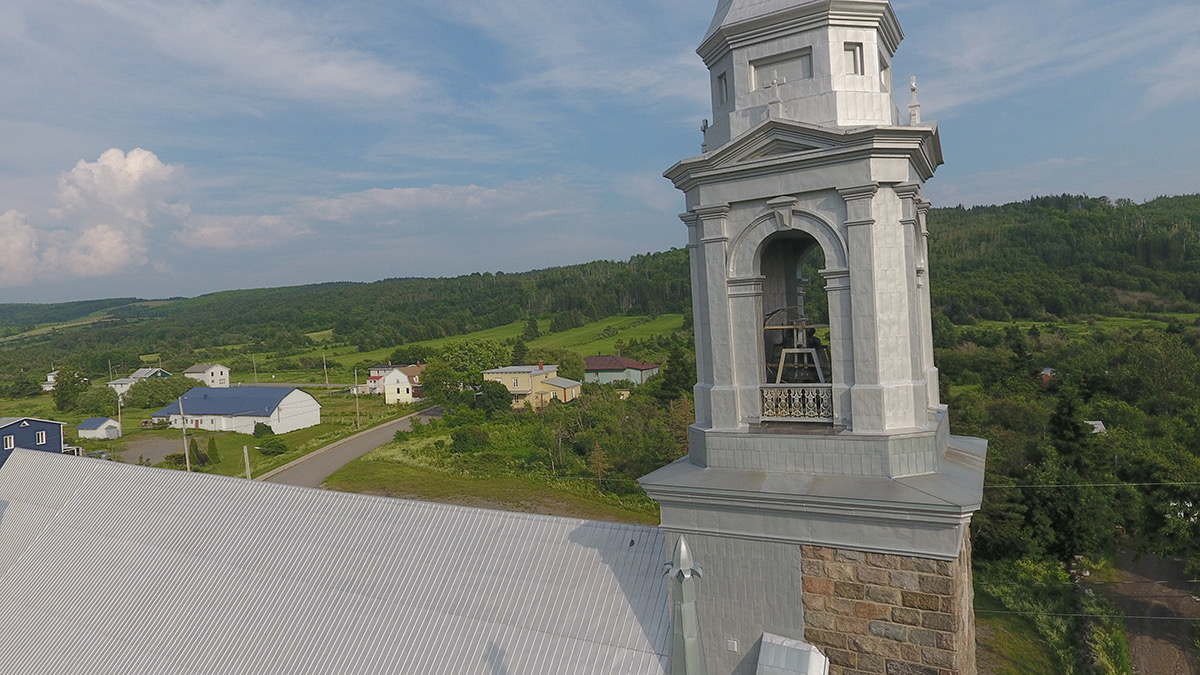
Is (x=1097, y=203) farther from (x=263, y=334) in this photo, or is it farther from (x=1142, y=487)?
(x=263, y=334)

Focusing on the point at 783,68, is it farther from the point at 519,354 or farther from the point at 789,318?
the point at 519,354

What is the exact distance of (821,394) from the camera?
21.0 ft

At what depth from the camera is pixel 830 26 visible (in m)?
6.19

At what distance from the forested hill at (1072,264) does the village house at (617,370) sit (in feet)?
107

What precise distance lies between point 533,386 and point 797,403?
50.2 metres

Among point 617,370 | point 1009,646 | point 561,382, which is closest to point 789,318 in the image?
point 1009,646

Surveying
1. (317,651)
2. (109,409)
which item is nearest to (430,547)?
(317,651)

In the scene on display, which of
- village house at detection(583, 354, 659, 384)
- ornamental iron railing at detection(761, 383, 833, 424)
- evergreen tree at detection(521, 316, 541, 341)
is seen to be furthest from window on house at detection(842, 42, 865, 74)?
evergreen tree at detection(521, 316, 541, 341)

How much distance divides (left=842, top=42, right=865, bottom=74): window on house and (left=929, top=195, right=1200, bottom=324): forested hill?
236 ft

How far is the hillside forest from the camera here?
21984mm

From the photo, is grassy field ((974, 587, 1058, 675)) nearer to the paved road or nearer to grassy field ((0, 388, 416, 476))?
the paved road

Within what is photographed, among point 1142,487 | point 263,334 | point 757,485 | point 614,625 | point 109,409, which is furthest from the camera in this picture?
point 263,334

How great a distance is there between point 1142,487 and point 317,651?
23582mm

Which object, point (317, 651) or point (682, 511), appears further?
point (317, 651)
